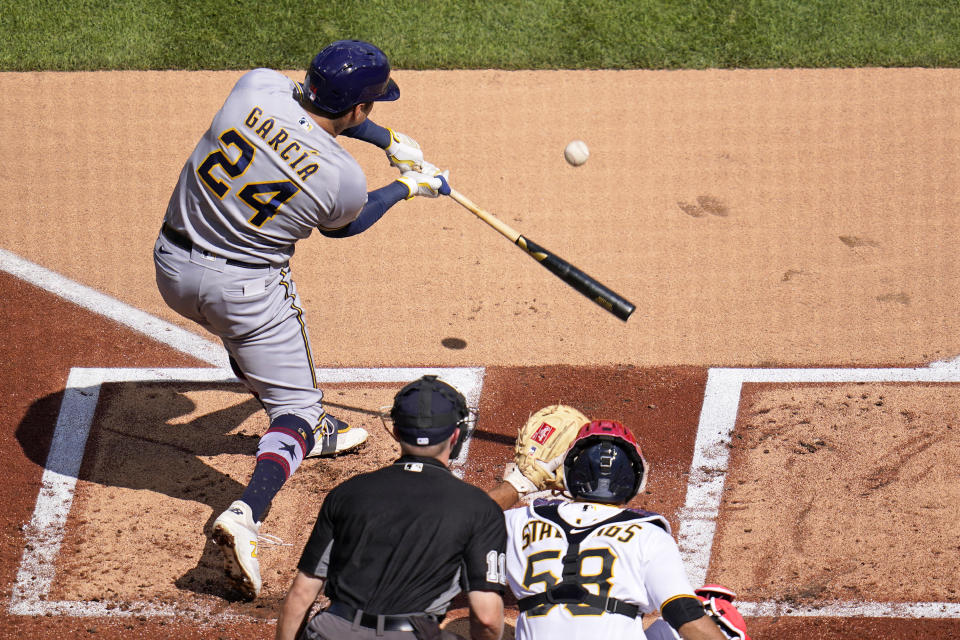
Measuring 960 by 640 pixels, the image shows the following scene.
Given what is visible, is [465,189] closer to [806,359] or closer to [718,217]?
[718,217]

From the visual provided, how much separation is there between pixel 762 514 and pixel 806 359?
1.33 metres

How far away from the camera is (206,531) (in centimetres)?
504

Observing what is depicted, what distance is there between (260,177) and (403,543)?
186cm

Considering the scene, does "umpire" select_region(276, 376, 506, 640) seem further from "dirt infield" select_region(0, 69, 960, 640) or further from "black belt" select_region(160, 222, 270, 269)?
"black belt" select_region(160, 222, 270, 269)

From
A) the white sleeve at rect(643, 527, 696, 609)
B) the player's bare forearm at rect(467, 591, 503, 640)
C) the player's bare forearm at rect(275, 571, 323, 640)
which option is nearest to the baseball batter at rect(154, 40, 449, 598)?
the player's bare forearm at rect(275, 571, 323, 640)

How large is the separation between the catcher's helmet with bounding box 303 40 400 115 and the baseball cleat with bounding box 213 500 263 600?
70.1 inches

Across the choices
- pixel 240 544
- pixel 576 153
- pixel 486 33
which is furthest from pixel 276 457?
pixel 486 33

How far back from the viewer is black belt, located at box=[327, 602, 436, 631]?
343cm

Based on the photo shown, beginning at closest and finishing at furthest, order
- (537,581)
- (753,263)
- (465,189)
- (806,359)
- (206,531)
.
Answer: (537,581) < (206,531) < (806,359) < (753,263) < (465,189)

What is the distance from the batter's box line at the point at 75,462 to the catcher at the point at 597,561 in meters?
1.61

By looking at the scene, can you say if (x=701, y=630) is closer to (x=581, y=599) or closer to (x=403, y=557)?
(x=581, y=599)

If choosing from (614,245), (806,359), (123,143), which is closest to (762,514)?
(806,359)

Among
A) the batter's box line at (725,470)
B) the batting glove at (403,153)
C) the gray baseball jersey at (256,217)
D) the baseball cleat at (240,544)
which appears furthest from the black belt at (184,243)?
the batter's box line at (725,470)

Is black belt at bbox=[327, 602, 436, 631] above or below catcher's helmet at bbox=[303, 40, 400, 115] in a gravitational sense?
below
